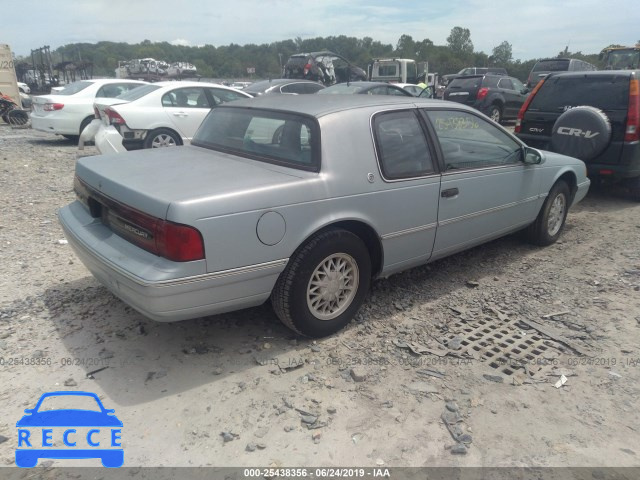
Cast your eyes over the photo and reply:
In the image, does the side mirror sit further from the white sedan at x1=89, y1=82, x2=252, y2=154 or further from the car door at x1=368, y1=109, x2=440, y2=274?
the white sedan at x1=89, y1=82, x2=252, y2=154

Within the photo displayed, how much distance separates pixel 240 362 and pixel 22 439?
1214mm

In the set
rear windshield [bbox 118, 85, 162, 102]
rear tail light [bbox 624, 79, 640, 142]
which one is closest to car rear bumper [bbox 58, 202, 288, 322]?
rear tail light [bbox 624, 79, 640, 142]

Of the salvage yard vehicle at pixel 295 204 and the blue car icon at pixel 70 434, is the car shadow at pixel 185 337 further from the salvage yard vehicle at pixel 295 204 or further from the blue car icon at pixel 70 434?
the salvage yard vehicle at pixel 295 204

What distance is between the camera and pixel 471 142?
4.30m

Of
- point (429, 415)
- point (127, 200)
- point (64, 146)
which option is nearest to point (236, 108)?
point (127, 200)

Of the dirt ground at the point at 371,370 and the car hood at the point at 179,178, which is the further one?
the car hood at the point at 179,178

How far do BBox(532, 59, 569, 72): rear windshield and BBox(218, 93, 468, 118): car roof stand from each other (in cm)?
1922

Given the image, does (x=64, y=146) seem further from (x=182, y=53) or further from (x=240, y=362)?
(x=182, y=53)

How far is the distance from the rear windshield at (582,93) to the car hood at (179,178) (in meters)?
5.35

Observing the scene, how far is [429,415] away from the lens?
270 centimetres

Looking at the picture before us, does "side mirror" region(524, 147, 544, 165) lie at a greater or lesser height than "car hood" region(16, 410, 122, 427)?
greater

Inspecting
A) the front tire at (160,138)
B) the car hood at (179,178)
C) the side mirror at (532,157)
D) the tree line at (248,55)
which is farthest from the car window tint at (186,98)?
the tree line at (248,55)

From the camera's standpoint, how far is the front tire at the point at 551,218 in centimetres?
506

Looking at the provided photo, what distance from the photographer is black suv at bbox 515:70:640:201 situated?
20.3 feet
